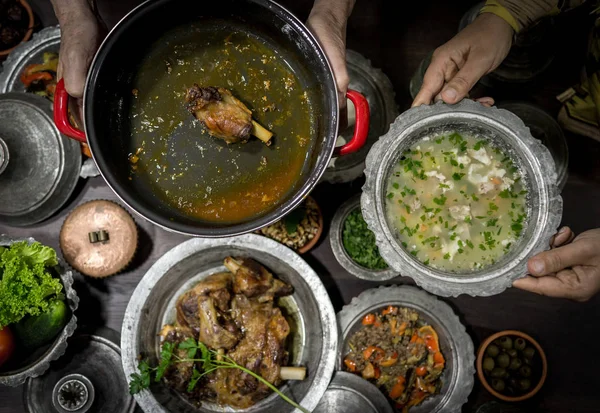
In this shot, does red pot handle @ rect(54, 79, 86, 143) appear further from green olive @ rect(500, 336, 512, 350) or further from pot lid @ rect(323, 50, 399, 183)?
green olive @ rect(500, 336, 512, 350)

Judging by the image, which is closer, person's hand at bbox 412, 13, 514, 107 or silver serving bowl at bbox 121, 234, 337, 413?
person's hand at bbox 412, 13, 514, 107

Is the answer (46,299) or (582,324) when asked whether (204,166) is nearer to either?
(46,299)

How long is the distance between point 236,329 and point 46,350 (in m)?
1.09

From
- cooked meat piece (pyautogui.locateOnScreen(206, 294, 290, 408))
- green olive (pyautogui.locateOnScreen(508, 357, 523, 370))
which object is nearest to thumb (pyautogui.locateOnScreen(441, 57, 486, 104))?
cooked meat piece (pyautogui.locateOnScreen(206, 294, 290, 408))

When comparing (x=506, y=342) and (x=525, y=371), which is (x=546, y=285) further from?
(x=525, y=371)

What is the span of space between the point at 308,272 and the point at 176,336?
3.03 feet

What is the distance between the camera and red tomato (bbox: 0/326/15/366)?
2691 mm

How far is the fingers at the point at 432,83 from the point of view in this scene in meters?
2.47

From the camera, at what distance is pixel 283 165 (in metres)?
2.24

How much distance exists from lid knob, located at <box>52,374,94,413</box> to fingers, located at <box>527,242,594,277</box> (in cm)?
259

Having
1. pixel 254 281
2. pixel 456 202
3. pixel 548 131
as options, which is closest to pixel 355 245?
pixel 254 281

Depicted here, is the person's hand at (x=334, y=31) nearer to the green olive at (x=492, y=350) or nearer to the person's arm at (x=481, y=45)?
the person's arm at (x=481, y=45)

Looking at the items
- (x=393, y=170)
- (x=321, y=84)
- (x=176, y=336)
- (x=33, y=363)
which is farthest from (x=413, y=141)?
Result: (x=33, y=363)

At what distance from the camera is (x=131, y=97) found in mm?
2184
